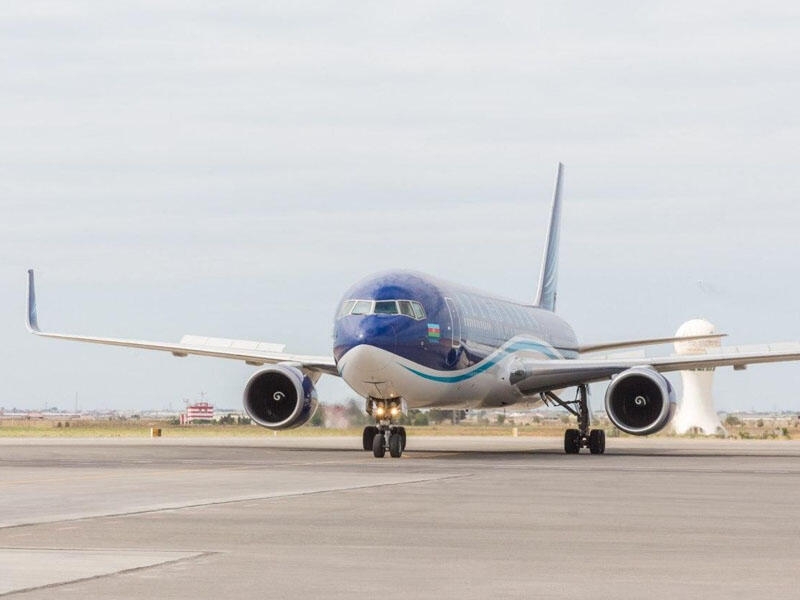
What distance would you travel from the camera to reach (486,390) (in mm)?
35875

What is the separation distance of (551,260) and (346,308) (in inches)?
883

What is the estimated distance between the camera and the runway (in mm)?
9180

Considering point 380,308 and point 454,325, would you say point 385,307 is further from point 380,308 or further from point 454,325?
point 454,325

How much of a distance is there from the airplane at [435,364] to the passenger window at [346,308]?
0.11 feet

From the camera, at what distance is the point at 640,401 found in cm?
3431

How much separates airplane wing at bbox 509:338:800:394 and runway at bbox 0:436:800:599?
11.6 m

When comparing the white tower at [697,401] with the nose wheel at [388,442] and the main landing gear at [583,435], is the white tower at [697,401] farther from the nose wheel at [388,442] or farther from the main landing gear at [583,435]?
the nose wheel at [388,442]

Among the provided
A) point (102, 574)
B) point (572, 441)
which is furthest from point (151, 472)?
point (572, 441)

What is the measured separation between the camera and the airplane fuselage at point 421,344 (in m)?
30.8

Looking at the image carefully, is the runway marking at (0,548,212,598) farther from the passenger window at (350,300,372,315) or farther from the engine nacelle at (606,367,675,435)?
the engine nacelle at (606,367,675,435)

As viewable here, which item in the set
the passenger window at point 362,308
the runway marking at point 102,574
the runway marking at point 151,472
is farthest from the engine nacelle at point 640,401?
the runway marking at point 102,574

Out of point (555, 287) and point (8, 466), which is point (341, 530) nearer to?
point (8, 466)

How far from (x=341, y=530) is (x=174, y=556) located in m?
2.60

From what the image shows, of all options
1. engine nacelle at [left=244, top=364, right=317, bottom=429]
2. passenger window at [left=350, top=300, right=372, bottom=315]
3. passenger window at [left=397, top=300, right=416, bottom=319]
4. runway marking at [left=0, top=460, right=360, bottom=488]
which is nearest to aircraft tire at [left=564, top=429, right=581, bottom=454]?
engine nacelle at [left=244, top=364, right=317, bottom=429]
